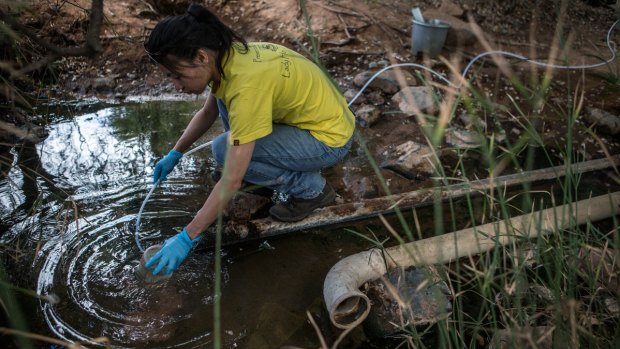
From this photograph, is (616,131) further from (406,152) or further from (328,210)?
(328,210)

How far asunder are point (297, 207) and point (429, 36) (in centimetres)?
307

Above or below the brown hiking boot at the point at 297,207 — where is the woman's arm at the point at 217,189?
above

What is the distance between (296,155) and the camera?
2607 mm

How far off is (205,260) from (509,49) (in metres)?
5.02

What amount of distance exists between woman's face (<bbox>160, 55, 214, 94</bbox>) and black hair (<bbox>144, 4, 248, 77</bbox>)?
23mm

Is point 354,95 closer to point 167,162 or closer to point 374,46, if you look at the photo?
point 374,46

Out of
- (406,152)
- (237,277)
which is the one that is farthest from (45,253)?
(406,152)

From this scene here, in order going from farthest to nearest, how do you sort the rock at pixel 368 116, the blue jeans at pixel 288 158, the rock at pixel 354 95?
the rock at pixel 354 95 → the rock at pixel 368 116 → the blue jeans at pixel 288 158

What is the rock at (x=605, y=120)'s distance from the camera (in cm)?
427

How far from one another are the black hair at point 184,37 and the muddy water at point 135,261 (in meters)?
0.83

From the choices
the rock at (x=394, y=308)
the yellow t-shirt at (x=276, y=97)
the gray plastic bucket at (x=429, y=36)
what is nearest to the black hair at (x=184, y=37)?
the yellow t-shirt at (x=276, y=97)

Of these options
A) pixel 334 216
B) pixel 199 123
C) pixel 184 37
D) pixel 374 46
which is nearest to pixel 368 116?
pixel 374 46

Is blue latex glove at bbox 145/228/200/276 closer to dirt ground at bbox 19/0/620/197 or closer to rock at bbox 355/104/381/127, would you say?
dirt ground at bbox 19/0/620/197

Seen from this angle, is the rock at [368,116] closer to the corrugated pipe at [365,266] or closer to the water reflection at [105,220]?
the water reflection at [105,220]
